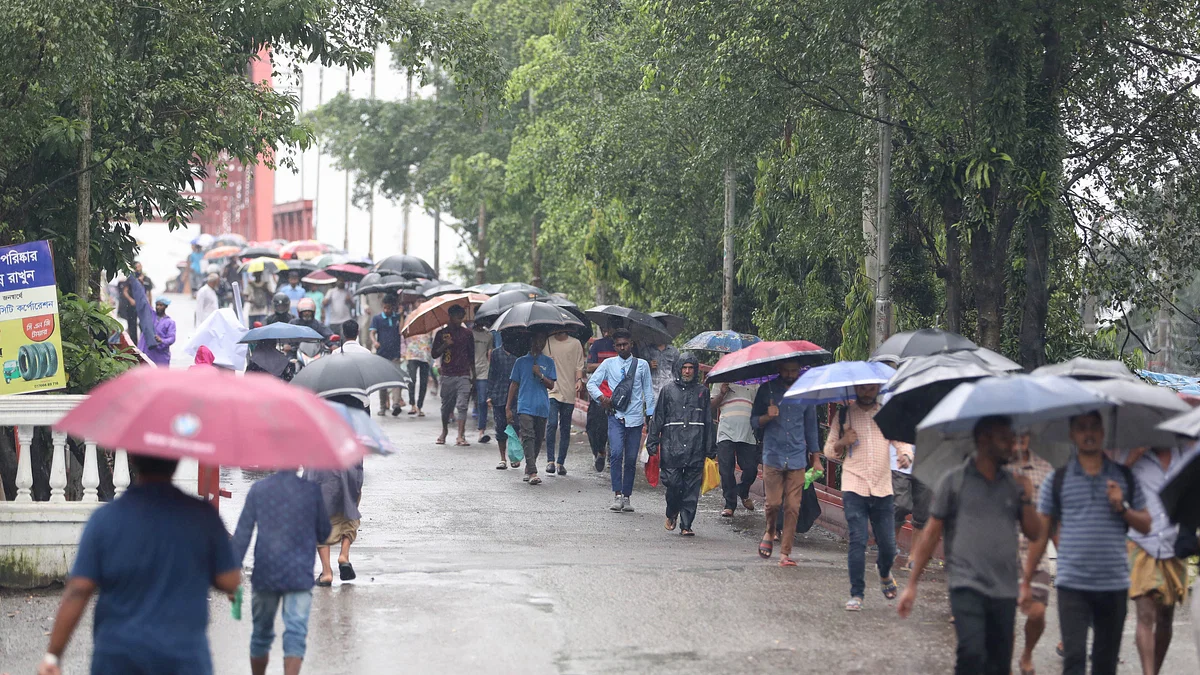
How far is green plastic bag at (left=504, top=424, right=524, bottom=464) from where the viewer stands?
16.2 m

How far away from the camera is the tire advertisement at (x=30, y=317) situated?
10812 mm

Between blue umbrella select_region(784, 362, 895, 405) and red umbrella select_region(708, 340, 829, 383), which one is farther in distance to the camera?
red umbrella select_region(708, 340, 829, 383)

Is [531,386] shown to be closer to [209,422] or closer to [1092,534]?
[1092,534]

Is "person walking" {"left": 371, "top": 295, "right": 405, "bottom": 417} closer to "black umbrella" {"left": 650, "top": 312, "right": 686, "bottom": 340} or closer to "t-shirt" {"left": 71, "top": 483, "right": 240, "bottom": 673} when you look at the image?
"black umbrella" {"left": 650, "top": 312, "right": 686, "bottom": 340}

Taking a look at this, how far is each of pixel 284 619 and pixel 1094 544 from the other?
3.81 meters

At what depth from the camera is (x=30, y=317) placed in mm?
10852

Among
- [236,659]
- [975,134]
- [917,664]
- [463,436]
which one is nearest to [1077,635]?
[917,664]

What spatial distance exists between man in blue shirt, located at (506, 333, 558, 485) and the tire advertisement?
577cm

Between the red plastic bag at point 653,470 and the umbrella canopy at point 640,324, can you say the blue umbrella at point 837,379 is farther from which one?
the umbrella canopy at point 640,324

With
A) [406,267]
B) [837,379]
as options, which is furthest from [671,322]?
[406,267]

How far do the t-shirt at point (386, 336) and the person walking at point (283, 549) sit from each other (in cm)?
1476

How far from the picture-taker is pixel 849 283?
17.3 m

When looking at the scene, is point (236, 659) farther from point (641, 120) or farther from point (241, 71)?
point (641, 120)

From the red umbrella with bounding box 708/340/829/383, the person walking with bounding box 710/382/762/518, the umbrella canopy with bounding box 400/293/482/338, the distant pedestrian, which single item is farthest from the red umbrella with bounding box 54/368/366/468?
the umbrella canopy with bounding box 400/293/482/338
